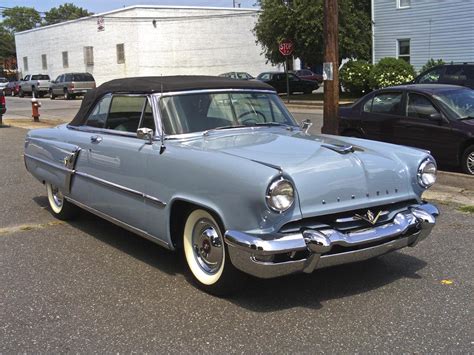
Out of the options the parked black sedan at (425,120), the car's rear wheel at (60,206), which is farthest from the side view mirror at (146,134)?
the parked black sedan at (425,120)

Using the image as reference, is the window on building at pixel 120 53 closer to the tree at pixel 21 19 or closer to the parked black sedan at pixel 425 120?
the parked black sedan at pixel 425 120

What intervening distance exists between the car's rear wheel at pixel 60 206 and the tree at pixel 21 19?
105145 mm

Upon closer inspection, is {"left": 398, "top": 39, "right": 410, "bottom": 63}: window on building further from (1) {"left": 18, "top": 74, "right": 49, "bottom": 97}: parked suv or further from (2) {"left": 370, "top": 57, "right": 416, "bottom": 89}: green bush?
(1) {"left": 18, "top": 74, "right": 49, "bottom": 97}: parked suv

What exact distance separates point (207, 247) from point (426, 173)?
6.01 ft

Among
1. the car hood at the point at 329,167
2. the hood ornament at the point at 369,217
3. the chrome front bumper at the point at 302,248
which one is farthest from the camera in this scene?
the hood ornament at the point at 369,217

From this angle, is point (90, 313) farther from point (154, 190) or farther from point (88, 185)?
point (88, 185)

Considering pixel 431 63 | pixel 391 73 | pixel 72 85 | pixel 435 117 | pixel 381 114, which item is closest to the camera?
pixel 435 117

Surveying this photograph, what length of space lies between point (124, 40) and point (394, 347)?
39.2 metres

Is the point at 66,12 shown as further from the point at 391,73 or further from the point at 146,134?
the point at 146,134

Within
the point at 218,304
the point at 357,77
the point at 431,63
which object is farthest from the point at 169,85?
the point at 431,63

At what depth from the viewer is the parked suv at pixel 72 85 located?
3653 centimetres

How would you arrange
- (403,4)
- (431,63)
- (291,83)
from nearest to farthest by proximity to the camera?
(431,63) < (403,4) < (291,83)

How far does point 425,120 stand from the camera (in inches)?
352

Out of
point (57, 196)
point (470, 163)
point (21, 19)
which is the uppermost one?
point (21, 19)
